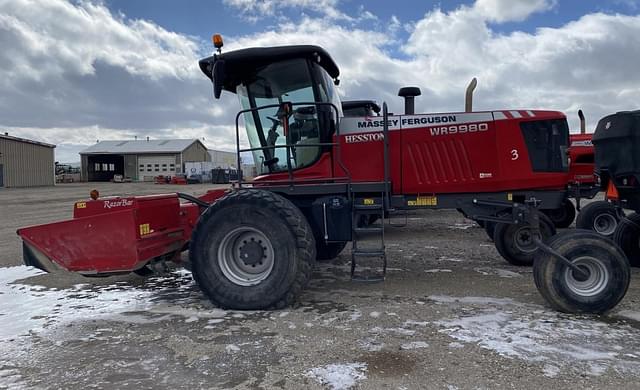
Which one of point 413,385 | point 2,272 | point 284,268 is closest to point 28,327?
point 284,268

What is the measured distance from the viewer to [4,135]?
38.2m

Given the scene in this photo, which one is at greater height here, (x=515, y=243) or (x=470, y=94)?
(x=470, y=94)

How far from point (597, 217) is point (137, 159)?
55778 millimetres

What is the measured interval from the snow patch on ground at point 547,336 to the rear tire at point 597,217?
4903 millimetres

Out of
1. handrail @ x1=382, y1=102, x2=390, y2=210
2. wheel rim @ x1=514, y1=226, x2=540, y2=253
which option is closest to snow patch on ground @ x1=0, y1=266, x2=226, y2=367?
handrail @ x1=382, y1=102, x2=390, y2=210

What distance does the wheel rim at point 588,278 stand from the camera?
4.50 m

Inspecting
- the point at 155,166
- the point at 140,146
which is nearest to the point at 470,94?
the point at 155,166

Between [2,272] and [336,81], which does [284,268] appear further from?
[2,272]

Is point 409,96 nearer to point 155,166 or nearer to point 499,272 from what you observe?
point 499,272

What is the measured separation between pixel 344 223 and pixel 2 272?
5.47 m

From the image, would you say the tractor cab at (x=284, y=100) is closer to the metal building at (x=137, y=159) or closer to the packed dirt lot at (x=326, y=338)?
the packed dirt lot at (x=326, y=338)

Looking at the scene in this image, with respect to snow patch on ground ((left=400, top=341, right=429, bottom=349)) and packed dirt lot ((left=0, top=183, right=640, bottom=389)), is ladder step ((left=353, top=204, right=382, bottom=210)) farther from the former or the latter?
snow patch on ground ((left=400, top=341, right=429, bottom=349))

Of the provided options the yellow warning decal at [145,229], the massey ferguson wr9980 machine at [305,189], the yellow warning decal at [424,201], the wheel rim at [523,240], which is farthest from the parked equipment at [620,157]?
the yellow warning decal at [145,229]

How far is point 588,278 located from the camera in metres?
4.57
